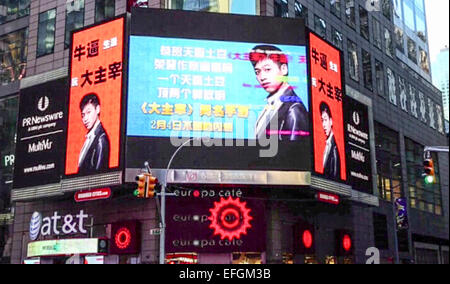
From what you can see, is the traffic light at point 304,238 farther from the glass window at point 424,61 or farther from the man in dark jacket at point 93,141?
the glass window at point 424,61

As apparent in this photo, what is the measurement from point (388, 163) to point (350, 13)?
1657 centimetres

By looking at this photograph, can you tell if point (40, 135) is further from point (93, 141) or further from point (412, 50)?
point (412, 50)

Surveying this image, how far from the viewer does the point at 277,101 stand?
3800cm

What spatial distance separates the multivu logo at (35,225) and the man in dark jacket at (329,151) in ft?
74.3

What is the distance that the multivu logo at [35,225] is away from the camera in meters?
42.6

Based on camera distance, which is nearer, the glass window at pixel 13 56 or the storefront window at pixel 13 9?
the glass window at pixel 13 56

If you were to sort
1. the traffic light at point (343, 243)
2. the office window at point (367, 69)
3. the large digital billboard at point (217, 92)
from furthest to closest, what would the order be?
the office window at point (367, 69) < the traffic light at point (343, 243) < the large digital billboard at point (217, 92)

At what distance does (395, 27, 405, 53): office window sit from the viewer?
63344 mm

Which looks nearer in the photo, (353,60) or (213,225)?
(213,225)

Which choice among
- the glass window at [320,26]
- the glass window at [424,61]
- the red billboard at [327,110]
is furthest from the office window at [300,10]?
the glass window at [424,61]

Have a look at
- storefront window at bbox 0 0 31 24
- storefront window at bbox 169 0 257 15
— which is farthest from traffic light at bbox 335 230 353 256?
storefront window at bbox 0 0 31 24

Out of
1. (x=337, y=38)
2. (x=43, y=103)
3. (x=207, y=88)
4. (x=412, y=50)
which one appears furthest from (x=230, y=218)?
(x=412, y=50)

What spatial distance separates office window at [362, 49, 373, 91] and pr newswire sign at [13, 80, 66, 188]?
3035 cm
